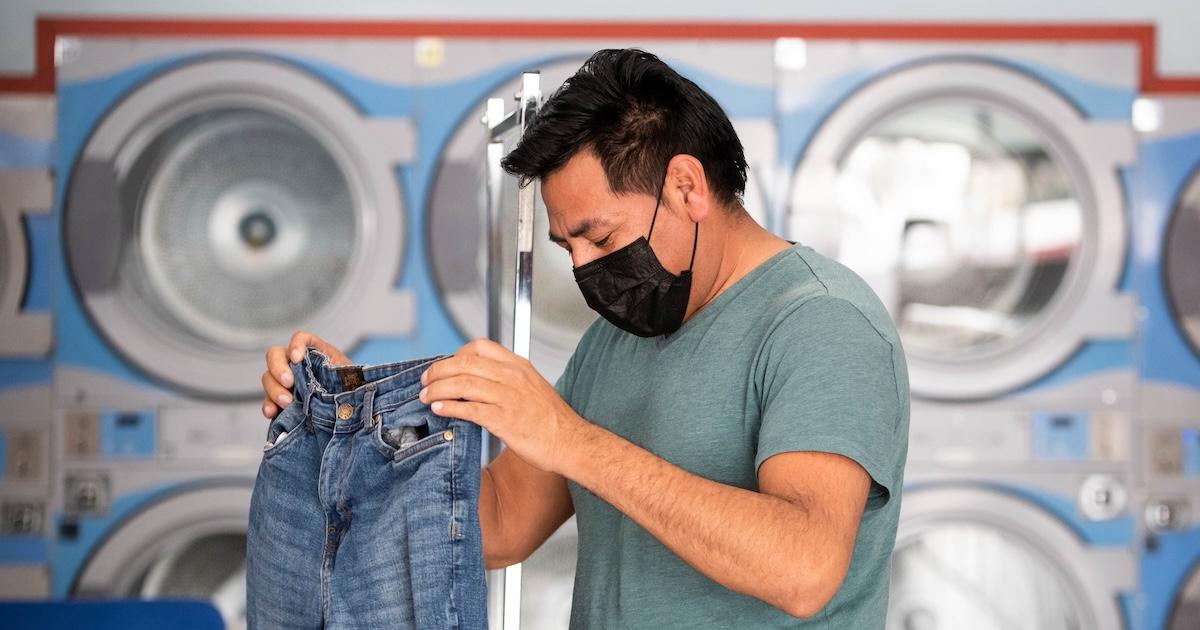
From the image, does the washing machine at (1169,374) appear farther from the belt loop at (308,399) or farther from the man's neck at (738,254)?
the belt loop at (308,399)

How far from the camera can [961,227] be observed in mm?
3020

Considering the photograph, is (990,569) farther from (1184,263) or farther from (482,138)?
(482,138)

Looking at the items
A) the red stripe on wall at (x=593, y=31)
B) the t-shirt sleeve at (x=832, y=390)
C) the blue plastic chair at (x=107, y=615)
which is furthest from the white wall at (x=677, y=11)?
the t-shirt sleeve at (x=832, y=390)

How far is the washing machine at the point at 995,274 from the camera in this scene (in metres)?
3.00

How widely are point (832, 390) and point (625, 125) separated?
409 mm

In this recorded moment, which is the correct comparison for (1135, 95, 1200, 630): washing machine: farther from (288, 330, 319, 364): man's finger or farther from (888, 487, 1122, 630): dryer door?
(288, 330, 319, 364): man's finger

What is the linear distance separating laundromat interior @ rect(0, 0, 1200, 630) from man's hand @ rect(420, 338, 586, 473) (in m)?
1.71

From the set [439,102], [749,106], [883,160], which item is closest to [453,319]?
[439,102]

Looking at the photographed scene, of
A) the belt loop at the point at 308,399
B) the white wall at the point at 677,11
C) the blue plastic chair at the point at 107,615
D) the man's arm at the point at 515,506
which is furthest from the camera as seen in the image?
the white wall at the point at 677,11

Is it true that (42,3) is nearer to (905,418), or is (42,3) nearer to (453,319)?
(453,319)

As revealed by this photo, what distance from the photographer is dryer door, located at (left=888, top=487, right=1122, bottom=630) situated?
3008mm

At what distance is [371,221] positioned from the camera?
2992 millimetres

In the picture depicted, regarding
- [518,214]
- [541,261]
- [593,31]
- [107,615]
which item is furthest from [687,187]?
[593,31]

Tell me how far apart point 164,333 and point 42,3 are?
1.16 metres
